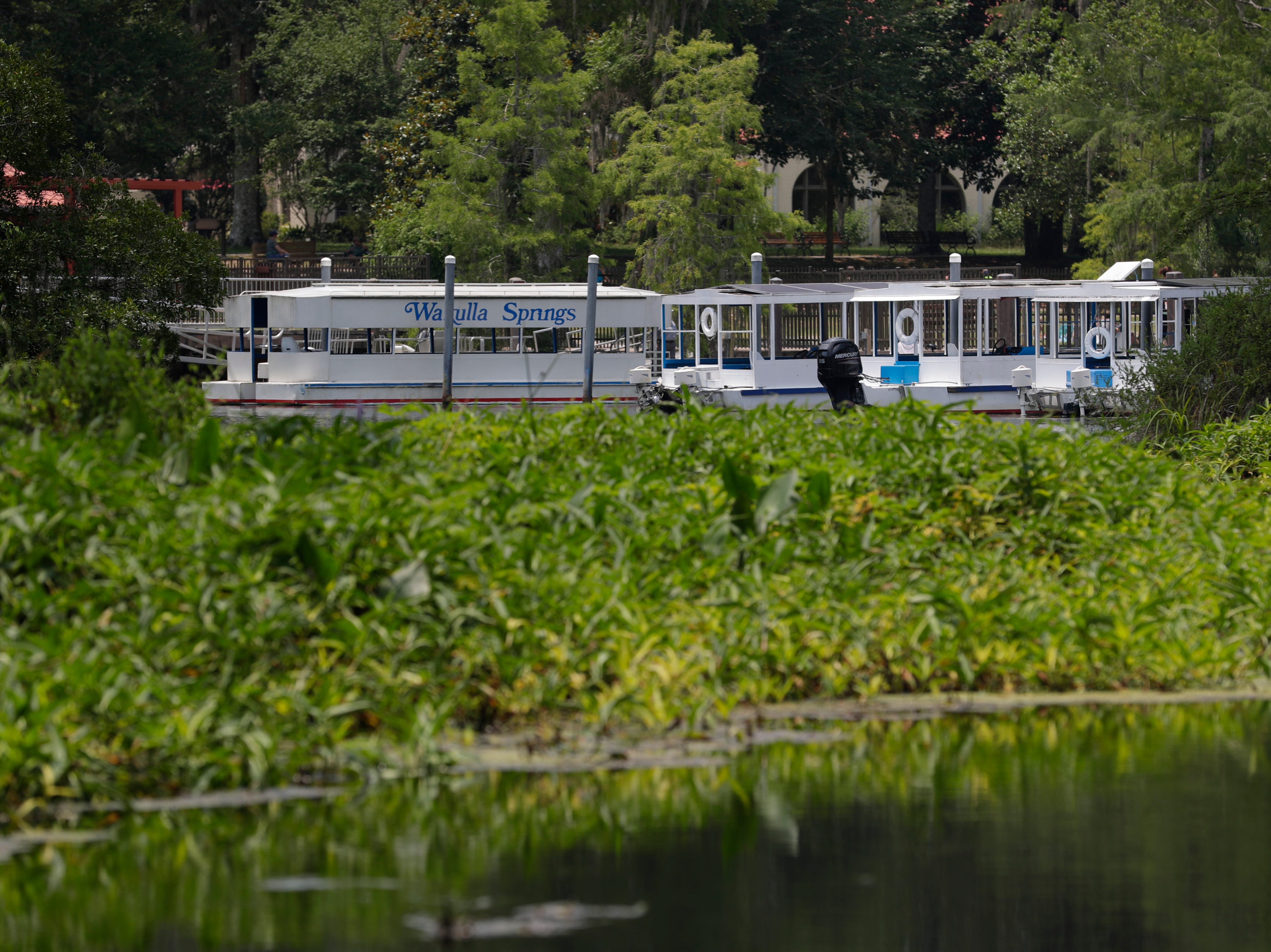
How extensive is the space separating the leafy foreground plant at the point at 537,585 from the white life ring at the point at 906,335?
1863 centimetres

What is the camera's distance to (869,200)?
7631 centimetres

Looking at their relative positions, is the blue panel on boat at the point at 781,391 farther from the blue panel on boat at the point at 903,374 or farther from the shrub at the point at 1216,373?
the shrub at the point at 1216,373

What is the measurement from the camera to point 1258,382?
18266 mm

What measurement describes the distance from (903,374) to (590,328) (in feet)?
18.7

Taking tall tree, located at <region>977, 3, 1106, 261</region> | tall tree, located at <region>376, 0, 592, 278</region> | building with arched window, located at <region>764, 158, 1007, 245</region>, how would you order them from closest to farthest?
1. tall tree, located at <region>376, 0, 592, 278</region>
2. tall tree, located at <region>977, 3, 1106, 261</region>
3. building with arched window, located at <region>764, 158, 1007, 245</region>

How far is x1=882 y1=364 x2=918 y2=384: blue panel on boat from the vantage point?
97.8 ft

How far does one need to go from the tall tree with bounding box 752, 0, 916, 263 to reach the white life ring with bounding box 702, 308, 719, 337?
90.8 feet

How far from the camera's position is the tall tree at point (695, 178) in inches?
1642

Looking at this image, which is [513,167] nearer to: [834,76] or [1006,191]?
[834,76]

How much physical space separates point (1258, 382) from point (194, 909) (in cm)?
1515

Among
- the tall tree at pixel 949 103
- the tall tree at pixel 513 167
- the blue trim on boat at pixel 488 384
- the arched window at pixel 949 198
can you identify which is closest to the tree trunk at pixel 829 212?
the tall tree at pixel 949 103

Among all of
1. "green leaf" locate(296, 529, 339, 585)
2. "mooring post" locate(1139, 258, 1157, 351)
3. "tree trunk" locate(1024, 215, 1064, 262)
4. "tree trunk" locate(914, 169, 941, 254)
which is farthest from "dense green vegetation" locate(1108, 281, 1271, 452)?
"tree trunk" locate(914, 169, 941, 254)

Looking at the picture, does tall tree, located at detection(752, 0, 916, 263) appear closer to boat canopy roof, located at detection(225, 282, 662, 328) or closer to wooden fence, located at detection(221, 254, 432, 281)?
wooden fence, located at detection(221, 254, 432, 281)


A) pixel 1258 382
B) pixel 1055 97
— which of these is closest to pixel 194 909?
pixel 1258 382
